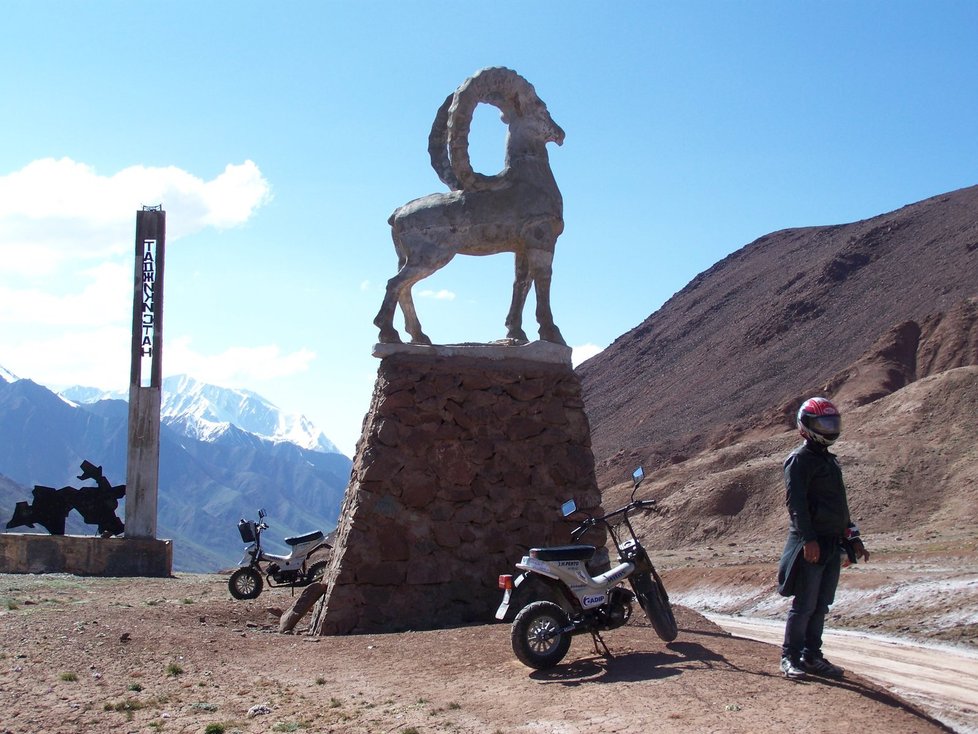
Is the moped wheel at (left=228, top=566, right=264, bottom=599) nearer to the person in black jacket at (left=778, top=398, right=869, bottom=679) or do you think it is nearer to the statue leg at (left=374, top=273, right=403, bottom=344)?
the statue leg at (left=374, top=273, right=403, bottom=344)

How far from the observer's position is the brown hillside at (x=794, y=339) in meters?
48.3

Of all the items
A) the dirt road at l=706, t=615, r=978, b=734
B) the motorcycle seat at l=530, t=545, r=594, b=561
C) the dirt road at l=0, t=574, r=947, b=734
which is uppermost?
the motorcycle seat at l=530, t=545, r=594, b=561

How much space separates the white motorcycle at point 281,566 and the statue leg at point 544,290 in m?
6.11

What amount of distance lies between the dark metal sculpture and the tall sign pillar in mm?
879

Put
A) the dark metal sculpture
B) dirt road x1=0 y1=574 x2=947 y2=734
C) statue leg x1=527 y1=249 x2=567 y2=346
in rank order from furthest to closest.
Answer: the dark metal sculpture < statue leg x1=527 y1=249 x2=567 y2=346 < dirt road x1=0 y1=574 x2=947 y2=734

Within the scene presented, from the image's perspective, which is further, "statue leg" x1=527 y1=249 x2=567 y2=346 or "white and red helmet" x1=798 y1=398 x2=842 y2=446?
"statue leg" x1=527 y1=249 x2=567 y2=346

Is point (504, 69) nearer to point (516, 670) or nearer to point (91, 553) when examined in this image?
point (516, 670)

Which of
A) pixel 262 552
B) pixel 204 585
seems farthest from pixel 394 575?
pixel 204 585

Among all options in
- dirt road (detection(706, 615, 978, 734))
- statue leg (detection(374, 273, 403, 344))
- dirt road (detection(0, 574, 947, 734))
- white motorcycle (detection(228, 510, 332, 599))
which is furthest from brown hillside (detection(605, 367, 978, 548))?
dirt road (detection(0, 574, 947, 734))

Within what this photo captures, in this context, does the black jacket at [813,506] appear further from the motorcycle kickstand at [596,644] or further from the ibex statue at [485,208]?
the ibex statue at [485,208]

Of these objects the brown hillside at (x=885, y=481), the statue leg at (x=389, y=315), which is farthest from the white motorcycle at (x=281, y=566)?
the brown hillside at (x=885, y=481)

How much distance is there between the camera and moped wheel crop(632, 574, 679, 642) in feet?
23.8

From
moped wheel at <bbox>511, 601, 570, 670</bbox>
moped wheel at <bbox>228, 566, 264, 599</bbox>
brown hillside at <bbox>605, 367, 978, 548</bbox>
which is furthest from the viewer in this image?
brown hillside at <bbox>605, 367, 978, 548</bbox>

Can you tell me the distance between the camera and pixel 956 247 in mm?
61031
